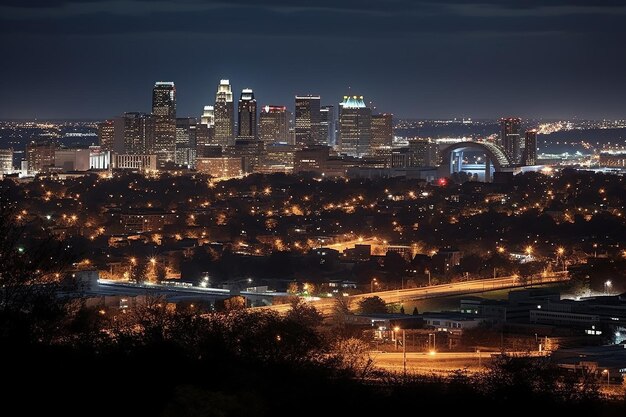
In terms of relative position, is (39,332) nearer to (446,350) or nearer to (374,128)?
(446,350)

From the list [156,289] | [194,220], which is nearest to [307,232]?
[194,220]

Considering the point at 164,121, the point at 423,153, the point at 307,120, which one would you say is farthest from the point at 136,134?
the point at 423,153

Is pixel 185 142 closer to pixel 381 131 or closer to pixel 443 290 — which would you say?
pixel 381 131

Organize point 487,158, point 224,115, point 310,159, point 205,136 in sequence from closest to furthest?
point 310,159, point 487,158, point 205,136, point 224,115

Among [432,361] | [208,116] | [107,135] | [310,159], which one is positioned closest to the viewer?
[432,361]

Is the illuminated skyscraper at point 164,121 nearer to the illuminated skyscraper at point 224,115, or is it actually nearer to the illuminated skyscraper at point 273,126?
the illuminated skyscraper at point 224,115

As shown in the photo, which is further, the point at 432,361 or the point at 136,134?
the point at 136,134

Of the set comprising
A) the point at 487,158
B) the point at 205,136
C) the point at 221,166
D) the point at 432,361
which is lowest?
the point at 432,361
